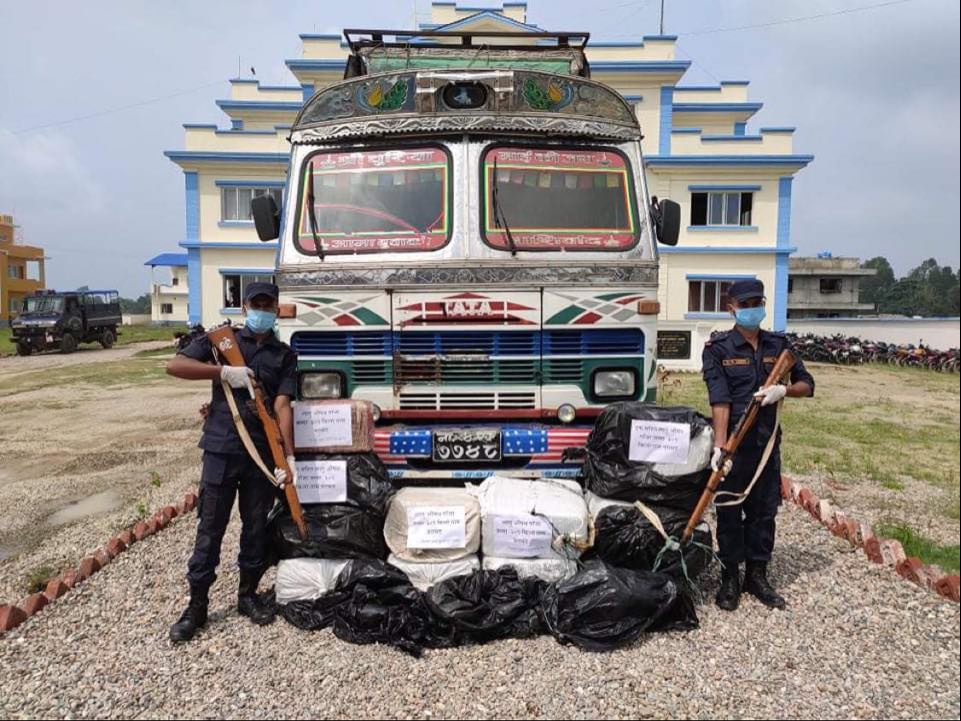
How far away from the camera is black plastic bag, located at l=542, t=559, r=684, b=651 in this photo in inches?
143

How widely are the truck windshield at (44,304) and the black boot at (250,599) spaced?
1043 inches

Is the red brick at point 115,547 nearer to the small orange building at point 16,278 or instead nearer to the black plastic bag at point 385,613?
the black plastic bag at point 385,613

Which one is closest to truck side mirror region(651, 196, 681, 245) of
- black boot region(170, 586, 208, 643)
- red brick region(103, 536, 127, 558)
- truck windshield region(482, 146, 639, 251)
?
truck windshield region(482, 146, 639, 251)

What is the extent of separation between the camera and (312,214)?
16.1 ft

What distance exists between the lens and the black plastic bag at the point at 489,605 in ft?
12.1

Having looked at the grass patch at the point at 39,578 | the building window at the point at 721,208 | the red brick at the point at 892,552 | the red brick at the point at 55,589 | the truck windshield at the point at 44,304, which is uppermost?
the building window at the point at 721,208

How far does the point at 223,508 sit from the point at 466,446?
155 centimetres

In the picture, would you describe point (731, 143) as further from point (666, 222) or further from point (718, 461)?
point (718, 461)

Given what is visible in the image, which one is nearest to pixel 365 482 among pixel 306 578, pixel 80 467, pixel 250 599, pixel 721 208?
pixel 306 578

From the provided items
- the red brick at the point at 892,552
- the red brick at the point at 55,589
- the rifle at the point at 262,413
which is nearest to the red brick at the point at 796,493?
the red brick at the point at 892,552

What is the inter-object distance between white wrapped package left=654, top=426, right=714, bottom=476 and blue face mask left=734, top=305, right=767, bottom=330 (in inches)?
27.3

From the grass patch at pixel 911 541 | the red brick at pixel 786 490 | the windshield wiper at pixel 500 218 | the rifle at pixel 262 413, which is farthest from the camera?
the red brick at pixel 786 490

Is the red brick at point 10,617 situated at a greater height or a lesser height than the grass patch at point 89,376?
lesser

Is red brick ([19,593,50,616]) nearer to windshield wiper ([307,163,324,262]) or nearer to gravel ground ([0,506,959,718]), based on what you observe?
gravel ground ([0,506,959,718])
